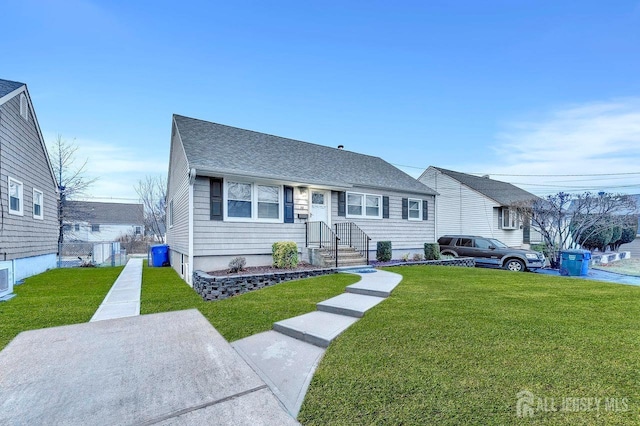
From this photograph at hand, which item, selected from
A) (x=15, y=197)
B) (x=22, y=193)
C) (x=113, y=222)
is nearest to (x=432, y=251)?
(x=15, y=197)

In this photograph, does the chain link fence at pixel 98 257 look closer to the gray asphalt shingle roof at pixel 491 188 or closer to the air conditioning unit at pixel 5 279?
the air conditioning unit at pixel 5 279

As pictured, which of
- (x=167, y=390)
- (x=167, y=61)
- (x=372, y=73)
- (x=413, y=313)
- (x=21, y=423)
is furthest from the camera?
(x=372, y=73)

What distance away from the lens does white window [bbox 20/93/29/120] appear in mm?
9758

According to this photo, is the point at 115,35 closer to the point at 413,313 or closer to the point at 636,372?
the point at 413,313

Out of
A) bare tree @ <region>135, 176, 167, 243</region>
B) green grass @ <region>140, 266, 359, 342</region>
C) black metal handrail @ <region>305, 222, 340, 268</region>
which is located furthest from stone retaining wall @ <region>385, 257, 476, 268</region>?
bare tree @ <region>135, 176, 167, 243</region>

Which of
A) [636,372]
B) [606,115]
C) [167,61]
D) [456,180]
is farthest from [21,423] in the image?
[456,180]

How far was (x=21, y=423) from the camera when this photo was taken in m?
2.13

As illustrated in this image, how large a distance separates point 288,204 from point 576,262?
12014 mm

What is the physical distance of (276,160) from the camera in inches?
416

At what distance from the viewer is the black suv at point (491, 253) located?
1234cm

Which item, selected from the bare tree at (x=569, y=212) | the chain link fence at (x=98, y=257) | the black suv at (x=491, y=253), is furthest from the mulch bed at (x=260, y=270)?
the bare tree at (x=569, y=212)

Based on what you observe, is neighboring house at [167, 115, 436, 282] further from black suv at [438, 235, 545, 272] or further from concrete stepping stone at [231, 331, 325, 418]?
concrete stepping stone at [231, 331, 325, 418]

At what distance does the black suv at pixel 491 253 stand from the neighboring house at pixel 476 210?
5196 mm

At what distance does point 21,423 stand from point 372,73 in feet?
47.6
